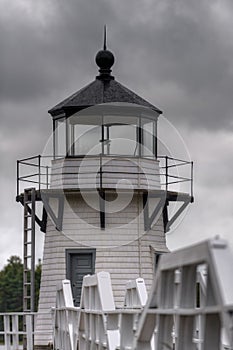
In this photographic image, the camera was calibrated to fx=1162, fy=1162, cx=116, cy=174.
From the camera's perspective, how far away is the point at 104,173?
82.5 feet

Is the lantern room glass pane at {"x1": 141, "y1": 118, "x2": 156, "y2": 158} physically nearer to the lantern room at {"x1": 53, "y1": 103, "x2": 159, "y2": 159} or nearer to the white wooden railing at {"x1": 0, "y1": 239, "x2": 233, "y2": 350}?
the lantern room at {"x1": 53, "y1": 103, "x2": 159, "y2": 159}

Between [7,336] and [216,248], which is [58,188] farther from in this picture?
[216,248]

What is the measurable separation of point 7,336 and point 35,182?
5393mm

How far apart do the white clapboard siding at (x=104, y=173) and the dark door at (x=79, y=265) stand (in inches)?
57.8

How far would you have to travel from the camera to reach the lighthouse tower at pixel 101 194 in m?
25.2

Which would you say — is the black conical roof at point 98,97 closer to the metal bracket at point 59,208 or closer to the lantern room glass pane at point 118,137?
the lantern room glass pane at point 118,137

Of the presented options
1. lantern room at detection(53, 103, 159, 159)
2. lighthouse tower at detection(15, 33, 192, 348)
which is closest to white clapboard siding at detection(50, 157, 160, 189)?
lighthouse tower at detection(15, 33, 192, 348)

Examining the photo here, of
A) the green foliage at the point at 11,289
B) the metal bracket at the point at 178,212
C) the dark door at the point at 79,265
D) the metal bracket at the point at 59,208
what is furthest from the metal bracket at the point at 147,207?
the green foliage at the point at 11,289

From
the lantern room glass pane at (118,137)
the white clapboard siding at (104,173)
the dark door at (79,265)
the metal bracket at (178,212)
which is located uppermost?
the lantern room glass pane at (118,137)

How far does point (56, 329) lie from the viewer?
18.6 meters

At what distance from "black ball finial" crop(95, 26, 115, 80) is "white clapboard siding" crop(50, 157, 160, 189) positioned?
229cm

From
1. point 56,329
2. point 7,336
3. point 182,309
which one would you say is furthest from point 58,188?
point 182,309

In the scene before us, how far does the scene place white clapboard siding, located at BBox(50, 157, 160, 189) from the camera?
989 inches

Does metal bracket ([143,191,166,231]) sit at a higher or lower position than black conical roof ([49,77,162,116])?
lower
